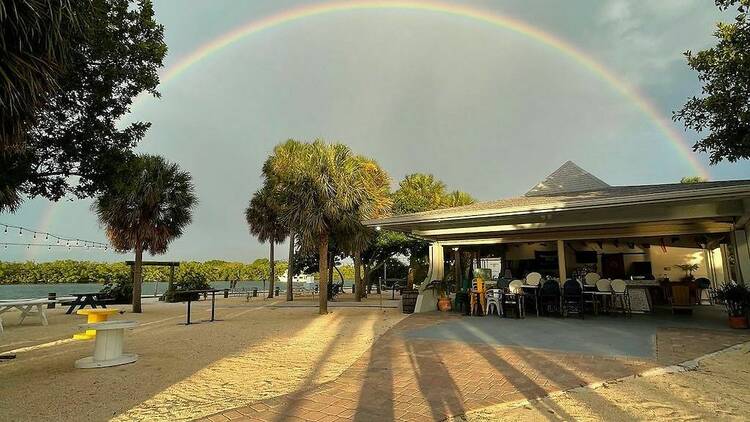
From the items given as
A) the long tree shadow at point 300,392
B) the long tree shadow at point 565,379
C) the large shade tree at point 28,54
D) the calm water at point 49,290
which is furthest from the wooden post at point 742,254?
the calm water at point 49,290

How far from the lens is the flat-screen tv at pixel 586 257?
16.8 m

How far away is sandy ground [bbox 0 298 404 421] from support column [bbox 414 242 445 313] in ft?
7.16

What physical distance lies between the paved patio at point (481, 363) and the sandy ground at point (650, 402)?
0.79 feet

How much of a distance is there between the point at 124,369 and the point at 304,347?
9.68ft

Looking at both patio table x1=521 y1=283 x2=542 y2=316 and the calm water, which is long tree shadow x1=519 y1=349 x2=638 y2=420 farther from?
the calm water

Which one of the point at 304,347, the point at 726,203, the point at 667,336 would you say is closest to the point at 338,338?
the point at 304,347

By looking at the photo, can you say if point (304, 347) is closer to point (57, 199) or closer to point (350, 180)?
point (57, 199)

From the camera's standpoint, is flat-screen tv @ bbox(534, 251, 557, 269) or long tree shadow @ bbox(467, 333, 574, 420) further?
flat-screen tv @ bbox(534, 251, 557, 269)

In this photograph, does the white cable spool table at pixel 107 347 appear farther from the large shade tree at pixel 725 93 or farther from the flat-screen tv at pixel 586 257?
the flat-screen tv at pixel 586 257

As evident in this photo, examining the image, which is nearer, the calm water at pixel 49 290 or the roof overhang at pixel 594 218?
the roof overhang at pixel 594 218

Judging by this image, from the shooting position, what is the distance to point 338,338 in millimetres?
8539

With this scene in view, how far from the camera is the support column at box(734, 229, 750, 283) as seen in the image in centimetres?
899

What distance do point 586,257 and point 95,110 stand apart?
1765 cm

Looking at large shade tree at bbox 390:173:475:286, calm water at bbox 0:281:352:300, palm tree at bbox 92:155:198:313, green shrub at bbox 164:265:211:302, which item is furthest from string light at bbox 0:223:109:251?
large shade tree at bbox 390:173:475:286
